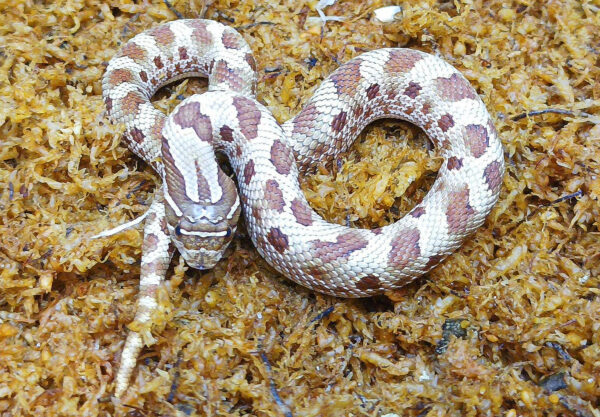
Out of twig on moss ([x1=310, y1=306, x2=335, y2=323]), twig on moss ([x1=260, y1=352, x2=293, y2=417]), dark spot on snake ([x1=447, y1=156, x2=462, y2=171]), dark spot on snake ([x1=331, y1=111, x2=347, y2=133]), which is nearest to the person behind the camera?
twig on moss ([x1=260, y1=352, x2=293, y2=417])

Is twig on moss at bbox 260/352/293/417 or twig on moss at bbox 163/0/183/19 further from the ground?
twig on moss at bbox 163/0/183/19

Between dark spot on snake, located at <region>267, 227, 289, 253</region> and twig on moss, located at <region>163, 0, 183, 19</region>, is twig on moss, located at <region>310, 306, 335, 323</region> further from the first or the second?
Answer: twig on moss, located at <region>163, 0, 183, 19</region>

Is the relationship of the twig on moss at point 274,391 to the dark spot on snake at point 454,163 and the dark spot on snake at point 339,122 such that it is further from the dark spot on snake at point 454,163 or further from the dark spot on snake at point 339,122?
the dark spot on snake at point 454,163

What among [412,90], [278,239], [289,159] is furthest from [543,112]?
[278,239]

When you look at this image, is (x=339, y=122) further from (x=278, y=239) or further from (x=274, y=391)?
(x=274, y=391)

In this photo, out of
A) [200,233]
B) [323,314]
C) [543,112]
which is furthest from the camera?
[543,112]

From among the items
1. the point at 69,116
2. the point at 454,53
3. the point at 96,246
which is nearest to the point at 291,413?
the point at 96,246

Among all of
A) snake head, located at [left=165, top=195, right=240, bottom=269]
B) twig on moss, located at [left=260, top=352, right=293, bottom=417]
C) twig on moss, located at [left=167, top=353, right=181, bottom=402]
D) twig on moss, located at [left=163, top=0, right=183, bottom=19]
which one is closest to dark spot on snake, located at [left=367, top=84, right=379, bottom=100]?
snake head, located at [left=165, top=195, right=240, bottom=269]

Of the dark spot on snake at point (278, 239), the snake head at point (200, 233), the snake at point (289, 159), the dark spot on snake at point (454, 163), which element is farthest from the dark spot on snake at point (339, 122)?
the snake head at point (200, 233)

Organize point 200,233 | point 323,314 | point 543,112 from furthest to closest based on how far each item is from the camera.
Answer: point 543,112 → point 323,314 → point 200,233
